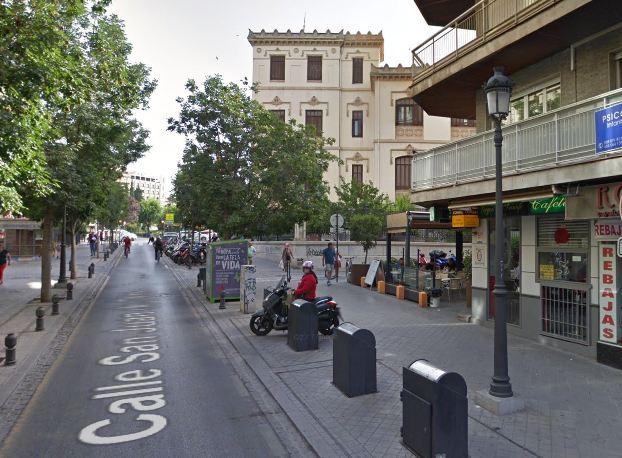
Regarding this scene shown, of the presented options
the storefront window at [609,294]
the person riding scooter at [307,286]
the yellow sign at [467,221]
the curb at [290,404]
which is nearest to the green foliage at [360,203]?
the yellow sign at [467,221]

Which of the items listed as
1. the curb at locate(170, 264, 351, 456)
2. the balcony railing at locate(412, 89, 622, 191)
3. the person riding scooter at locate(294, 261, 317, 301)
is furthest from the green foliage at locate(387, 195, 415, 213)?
the curb at locate(170, 264, 351, 456)

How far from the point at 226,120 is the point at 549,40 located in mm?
10737

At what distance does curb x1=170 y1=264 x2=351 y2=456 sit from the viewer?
17.2ft

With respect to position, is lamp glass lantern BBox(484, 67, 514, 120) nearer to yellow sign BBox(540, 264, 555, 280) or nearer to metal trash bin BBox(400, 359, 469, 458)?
metal trash bin BBox(400, 359, 469, 458)

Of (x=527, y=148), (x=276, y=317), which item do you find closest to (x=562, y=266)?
(x=527, y=148)

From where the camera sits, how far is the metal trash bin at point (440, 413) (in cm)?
452

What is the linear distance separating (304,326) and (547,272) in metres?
5.26

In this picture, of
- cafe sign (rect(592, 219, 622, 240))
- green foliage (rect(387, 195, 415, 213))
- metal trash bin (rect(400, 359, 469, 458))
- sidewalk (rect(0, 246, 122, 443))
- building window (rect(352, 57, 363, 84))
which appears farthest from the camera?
building window (rect(352, 57, 363, 84))

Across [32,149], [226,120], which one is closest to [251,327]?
[32,149]

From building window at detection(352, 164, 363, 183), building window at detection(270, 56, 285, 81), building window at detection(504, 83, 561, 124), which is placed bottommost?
building window at detection(504, 83, 561, 124)

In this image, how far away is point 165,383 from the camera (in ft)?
24.7

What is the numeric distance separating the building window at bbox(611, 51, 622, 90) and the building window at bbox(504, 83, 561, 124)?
1.38 metres

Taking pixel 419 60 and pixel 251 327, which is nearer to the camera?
pixel 251 327

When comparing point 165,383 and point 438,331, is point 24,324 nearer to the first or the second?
point 165,383
